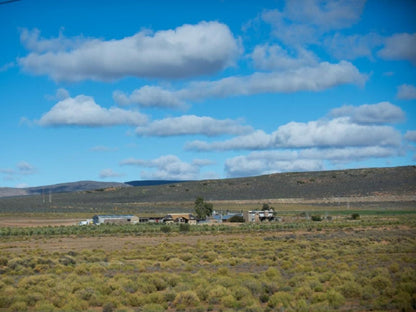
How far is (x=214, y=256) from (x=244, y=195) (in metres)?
144

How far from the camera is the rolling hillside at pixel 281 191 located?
165875 millimetres

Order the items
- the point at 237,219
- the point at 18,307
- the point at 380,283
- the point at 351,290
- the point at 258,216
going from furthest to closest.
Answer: the point at 258,216 → the point at 237,219 → the point at 380,283 → the point at 351,290 → the point at 18,307

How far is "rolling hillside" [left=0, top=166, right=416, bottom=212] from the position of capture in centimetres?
16588

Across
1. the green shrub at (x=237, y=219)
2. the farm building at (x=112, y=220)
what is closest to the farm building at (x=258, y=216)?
the green shrub at (x=237, y=219)

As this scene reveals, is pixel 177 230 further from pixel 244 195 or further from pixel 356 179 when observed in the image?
pixel 356 179

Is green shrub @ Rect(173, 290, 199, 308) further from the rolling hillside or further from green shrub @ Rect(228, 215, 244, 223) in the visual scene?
the rolling hillside

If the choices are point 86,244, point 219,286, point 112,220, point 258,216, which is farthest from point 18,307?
point 258,216

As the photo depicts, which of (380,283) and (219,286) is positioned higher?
(219,286)

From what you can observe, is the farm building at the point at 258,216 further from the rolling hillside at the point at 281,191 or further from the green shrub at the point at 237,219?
the rolling hillside at the point at 281,191

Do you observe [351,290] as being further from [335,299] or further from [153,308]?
[153,308]

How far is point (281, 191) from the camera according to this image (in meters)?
180

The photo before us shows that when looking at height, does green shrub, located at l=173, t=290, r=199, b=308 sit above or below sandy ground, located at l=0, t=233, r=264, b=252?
above

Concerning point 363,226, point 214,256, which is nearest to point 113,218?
point 363,226

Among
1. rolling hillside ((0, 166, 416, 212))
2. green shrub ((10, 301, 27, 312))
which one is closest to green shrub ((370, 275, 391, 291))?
green shrub ((10, 301, 27, 312))
